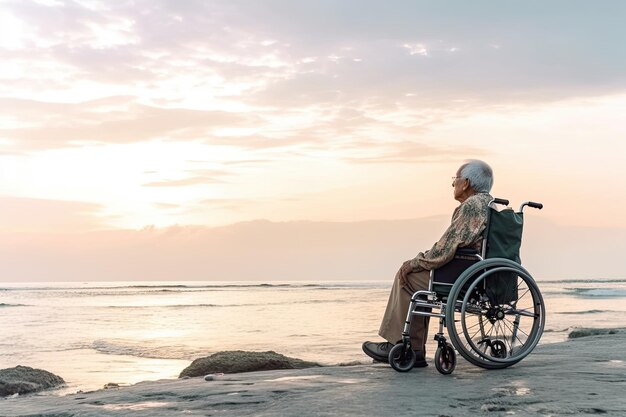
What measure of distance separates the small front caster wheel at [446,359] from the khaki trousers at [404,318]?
29 cm

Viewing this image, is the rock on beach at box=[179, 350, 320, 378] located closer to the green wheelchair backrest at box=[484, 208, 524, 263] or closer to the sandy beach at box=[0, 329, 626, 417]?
the sandy beach at box=[0, 329, 626, 417]

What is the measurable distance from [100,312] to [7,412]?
651 inches

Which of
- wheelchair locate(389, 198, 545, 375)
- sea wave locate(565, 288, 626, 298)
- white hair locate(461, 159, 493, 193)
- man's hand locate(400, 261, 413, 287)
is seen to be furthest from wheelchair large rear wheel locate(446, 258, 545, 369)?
sea wave locate(565, 288, 626, 298)

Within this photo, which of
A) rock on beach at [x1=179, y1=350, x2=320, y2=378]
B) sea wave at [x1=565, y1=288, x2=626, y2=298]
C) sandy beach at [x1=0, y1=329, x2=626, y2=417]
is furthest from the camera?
sea wave at [x1=565, y1=288, x2=626, y2=298]

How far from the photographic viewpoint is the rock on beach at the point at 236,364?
6410 mm

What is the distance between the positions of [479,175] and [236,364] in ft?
9.86

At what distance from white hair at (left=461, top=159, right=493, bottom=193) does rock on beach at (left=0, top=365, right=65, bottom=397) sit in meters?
4.21

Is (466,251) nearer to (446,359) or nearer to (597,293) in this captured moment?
(446,359)

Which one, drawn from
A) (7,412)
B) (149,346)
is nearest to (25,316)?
(149,346)

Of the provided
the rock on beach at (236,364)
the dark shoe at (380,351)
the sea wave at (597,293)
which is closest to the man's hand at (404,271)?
the dark shoe at (380,351)

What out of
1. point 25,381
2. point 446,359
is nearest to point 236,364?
point 25,381

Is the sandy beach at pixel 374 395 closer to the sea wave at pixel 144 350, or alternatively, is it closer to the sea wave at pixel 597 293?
the sea wave at pixel 144 350

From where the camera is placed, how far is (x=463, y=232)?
15.1 ft

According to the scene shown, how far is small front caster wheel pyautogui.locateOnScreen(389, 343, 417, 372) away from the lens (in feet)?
15.3
